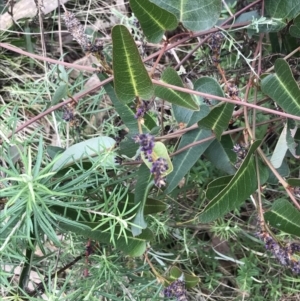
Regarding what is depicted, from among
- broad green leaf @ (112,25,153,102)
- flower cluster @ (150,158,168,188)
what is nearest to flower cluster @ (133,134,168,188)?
flower cluster @ (150,158,168,188)

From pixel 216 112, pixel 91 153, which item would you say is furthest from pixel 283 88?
pixel 91 153

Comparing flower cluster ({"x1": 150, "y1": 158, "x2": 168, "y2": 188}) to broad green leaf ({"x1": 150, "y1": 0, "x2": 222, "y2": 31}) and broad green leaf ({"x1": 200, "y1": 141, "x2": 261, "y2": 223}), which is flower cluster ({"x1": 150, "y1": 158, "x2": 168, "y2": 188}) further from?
broad green leaf ({"x1": 150, "y1": 0, "x2": 222, "y2": 31})

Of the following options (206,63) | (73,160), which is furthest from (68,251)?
(206,63)

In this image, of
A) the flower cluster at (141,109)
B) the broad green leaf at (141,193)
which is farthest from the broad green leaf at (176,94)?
the broad green leaf at (141,193)

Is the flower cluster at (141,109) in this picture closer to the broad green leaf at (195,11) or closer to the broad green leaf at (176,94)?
the broad green leaf at (176,94)

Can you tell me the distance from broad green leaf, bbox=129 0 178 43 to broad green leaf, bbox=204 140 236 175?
264 mm

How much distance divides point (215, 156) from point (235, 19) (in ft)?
1.03

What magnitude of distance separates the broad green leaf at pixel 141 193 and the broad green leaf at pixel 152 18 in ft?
0.82

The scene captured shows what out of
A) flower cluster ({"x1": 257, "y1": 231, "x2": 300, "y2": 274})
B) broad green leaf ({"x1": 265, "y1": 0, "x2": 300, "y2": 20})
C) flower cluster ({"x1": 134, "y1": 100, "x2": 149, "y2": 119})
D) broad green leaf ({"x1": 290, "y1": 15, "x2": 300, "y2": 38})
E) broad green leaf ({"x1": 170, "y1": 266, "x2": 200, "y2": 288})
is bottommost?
broad green leaf ({"x1": 170, "y1": 266, "x2": 200, "y2": 288})

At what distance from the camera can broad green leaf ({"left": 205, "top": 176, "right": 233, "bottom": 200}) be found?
94 cm

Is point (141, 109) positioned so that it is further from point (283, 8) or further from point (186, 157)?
point (283, 8)

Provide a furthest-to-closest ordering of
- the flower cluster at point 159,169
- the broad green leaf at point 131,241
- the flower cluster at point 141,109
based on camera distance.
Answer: the broad green leaf at point 131,241 → the flower cluster at point 141,109 → the flower cluster at point 159,169

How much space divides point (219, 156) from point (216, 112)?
0.49 feet

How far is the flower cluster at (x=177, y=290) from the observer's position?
869mm
